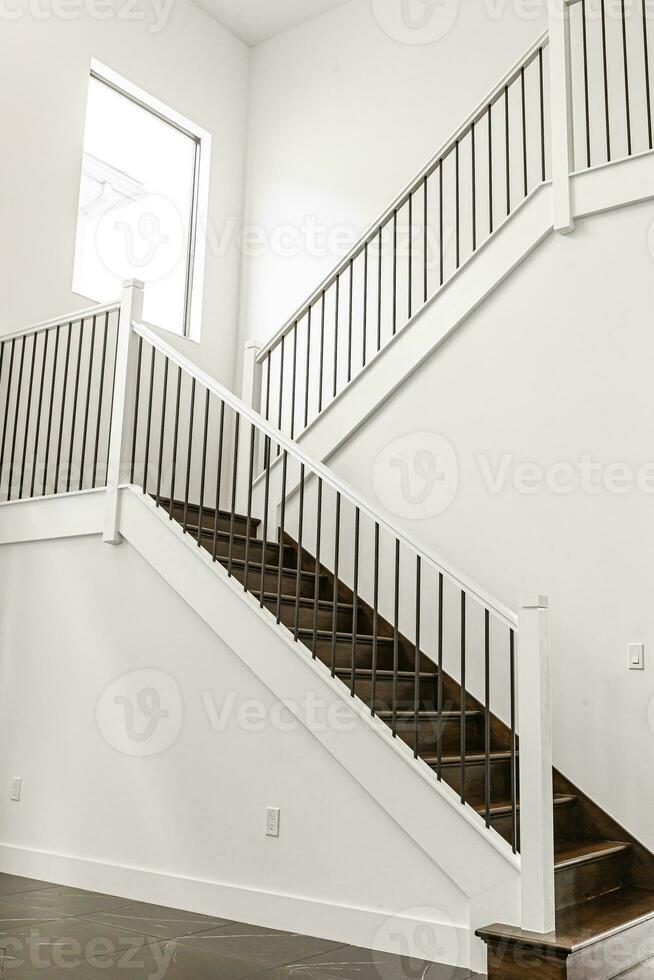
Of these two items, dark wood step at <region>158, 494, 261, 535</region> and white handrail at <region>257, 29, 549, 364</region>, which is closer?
white handrail at <region>257, 29, 549, 364</region>

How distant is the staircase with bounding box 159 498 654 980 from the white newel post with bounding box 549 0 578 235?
2.24 m

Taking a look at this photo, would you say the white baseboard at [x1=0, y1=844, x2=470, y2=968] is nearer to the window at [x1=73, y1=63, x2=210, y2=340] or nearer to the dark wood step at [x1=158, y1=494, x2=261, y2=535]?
the dark wood step at [x1=158, y1=494, x2=261, y2=535]

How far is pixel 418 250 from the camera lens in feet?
20.9

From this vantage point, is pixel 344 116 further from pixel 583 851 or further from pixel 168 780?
pixel 583 851

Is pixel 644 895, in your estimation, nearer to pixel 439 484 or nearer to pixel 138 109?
pixel 439 484

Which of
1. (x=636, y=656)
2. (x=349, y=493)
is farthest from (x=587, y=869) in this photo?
(x=349, y=493)

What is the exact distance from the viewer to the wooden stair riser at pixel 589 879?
139 inches

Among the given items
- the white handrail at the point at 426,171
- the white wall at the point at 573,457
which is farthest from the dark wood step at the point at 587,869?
the white handrail at the point at 426,171

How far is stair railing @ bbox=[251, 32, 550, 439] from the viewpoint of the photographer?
5.80 metres

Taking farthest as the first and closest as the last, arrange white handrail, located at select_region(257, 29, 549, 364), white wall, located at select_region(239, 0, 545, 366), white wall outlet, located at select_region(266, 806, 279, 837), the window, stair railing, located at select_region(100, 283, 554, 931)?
the window < white wall, located at select_region(239, 0, 545, 366) < white handrail, located at select_region(257, 29, 549, 364) < white wall outlet, located at select_region(266, 806, 279, 837) < stair railing, located at select_region(100, 283, 554, 931)

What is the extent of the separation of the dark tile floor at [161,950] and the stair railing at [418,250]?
2876 millimetres

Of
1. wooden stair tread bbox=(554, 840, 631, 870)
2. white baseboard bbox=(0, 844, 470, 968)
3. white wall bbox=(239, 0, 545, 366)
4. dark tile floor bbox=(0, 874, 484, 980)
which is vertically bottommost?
dark tile floor bbox=(0, 874, 484, 980)

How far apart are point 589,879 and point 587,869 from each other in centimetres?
5

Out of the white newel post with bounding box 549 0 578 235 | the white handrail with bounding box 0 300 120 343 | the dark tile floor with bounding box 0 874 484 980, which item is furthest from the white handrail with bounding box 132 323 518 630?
the white newel post with bounding box 549 0 578 235
